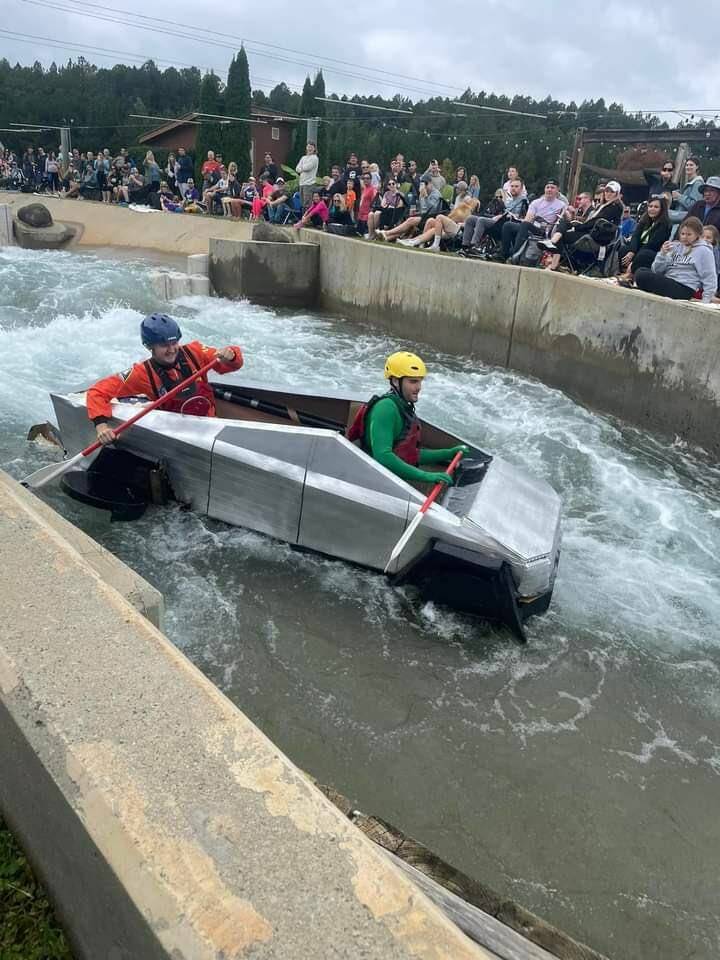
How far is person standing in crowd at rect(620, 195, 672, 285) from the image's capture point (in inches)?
374

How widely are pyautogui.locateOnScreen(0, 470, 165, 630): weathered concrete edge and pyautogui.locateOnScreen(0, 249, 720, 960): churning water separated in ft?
4.21

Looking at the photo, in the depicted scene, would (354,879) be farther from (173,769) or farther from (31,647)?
(31,647)

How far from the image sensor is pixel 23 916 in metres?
1.77

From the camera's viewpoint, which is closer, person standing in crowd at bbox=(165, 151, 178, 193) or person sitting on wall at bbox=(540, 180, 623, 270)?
person sitting on wall at bbox=(540, 180, 623, 270)

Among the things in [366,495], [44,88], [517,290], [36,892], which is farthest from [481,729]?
[44,88]

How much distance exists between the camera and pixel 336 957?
4.36 ft

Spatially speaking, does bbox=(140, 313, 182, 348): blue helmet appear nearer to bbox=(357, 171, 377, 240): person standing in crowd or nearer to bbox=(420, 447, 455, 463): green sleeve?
bbox=(420, 447, 455, 463): green sleeve

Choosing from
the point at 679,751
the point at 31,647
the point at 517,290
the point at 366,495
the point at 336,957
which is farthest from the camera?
the point at 517,290

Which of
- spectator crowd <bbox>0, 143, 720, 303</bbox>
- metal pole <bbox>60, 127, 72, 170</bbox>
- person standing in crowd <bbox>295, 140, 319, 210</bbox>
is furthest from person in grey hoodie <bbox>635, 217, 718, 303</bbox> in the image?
metal pole <bbox>60, 127, 72, 170</bbox>

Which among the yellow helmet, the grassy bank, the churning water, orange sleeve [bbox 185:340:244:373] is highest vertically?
the yellow helmet

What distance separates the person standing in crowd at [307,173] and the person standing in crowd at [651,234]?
9.50 m

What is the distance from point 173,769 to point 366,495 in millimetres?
3285

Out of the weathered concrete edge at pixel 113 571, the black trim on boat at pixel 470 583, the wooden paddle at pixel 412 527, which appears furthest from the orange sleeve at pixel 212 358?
the weathered concrete edge at pixel 113 571

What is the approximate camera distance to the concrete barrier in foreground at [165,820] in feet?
4.51
